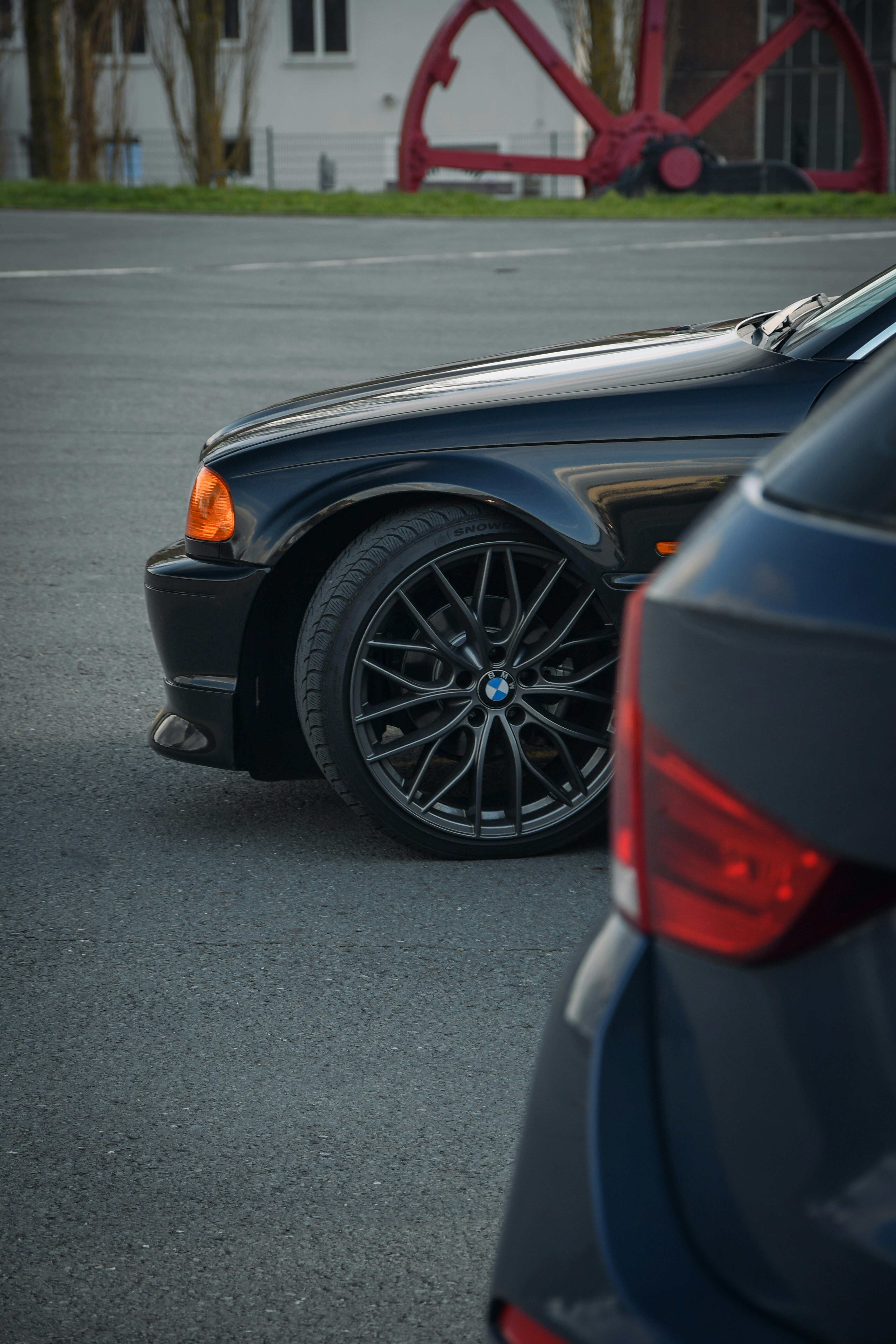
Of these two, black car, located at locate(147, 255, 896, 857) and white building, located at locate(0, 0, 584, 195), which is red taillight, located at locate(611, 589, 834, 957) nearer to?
black car, located at locate(147, 255, 896, 857)

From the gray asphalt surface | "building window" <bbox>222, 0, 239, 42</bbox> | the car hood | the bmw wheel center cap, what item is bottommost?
the gray asphalt surface

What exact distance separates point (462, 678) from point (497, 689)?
0.27 ft

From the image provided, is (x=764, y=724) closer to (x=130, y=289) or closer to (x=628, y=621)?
(x=628, y=621)

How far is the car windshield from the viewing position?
3459 millimetres

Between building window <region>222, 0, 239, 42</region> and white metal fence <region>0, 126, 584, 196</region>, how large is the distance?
2.72m

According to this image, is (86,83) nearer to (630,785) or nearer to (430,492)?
(430,492)

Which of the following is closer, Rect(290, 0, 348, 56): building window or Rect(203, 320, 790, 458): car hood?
Rect(203, 320, 790, 458): car hood

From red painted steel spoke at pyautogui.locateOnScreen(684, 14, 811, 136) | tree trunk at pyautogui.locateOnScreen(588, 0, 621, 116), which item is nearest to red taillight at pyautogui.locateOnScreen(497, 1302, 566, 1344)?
red painted steel spoke at pyautogui.locateOnScreen(684, 14, 811, 136)

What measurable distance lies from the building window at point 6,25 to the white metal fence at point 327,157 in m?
2.34

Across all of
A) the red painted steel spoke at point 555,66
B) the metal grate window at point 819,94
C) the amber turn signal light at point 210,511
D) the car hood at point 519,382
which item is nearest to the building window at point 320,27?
the metal grate window at point 819,94

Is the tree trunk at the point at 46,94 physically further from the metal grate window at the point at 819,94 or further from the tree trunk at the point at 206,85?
the metal grate window at the point at 819,94

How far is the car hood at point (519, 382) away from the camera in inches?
133

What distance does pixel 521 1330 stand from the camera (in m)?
1.36

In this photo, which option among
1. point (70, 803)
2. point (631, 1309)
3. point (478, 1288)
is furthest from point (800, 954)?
point (70, 803)
